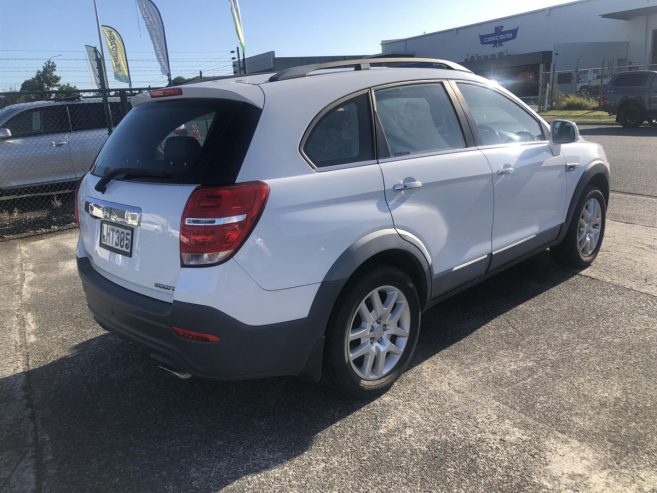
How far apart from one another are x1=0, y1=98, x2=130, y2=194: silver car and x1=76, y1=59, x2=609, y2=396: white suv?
613 cm

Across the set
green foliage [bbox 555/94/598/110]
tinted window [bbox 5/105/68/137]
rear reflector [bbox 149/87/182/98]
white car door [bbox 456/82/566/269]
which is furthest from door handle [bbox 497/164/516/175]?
green foliage [bbox 555/94/598/110]

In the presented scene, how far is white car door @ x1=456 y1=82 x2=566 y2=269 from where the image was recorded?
381cm

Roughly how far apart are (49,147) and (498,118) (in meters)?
7.39

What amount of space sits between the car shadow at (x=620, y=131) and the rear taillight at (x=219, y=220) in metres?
16.9

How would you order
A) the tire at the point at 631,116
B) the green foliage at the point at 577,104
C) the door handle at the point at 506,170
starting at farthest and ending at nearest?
the green foliage at the point at 577,104 → the tire at the point at 631,116 → the door handle at the point at 506,170

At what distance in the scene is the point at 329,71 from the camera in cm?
316

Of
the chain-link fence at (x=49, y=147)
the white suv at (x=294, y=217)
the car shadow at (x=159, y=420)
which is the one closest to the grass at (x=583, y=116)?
the chain-link fence at (x=49, y=147)

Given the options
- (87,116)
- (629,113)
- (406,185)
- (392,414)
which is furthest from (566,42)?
(392,414)

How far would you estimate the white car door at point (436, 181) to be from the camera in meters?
3.10

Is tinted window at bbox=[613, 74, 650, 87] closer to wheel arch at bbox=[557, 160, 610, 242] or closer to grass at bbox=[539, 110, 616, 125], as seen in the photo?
grass at bbox=[539, 110, 616, 125]

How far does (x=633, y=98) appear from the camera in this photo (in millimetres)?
17922

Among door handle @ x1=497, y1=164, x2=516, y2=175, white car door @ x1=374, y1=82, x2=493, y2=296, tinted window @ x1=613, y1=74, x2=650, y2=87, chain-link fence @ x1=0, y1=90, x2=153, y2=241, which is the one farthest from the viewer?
tinted window @ x1=613, y1=74, x2=650, y2=87

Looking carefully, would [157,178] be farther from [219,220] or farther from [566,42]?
[566,42]

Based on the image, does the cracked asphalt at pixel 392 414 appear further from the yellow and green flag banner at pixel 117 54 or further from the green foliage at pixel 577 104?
the green foliage at pixel 577 104
